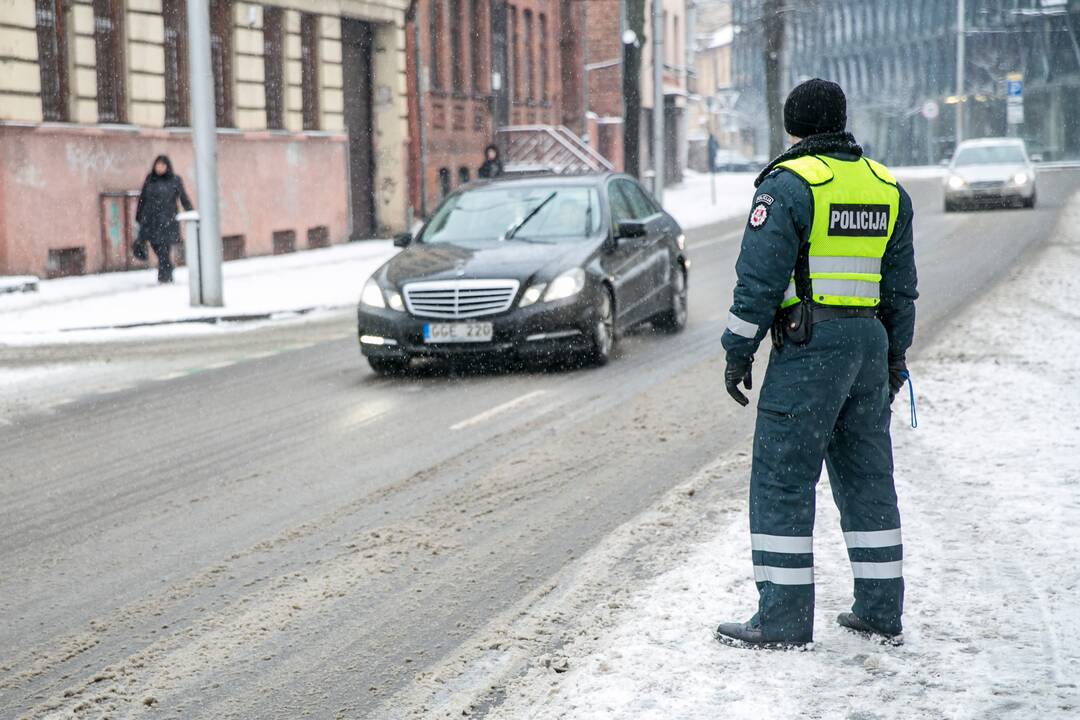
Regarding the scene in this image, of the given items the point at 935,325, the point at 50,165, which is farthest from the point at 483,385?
the point at 50,165

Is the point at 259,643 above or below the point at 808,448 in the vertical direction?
below

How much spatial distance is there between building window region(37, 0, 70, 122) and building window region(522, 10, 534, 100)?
22278 millimetres

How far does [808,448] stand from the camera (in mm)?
4902

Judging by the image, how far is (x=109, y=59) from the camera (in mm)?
23484

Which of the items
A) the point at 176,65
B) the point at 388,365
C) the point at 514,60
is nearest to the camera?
the point at 388,365

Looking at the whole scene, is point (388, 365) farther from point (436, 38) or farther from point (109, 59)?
point (436, 38)

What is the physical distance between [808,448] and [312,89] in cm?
2588

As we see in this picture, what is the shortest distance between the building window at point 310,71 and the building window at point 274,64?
939 millimetres

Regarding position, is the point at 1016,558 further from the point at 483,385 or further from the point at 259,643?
the point at 483,385

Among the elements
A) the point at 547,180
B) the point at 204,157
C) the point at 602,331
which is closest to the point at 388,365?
the point at 602,331

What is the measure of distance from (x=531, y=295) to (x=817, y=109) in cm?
698

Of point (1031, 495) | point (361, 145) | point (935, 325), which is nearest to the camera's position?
point (1031, 495)

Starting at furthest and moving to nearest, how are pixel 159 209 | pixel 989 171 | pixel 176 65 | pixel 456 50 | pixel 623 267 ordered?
pixel 456 50, pixel 989 171, pixel 176 65, pixel 159 209, pixel 623 267

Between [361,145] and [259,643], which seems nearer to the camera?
[259,643]
